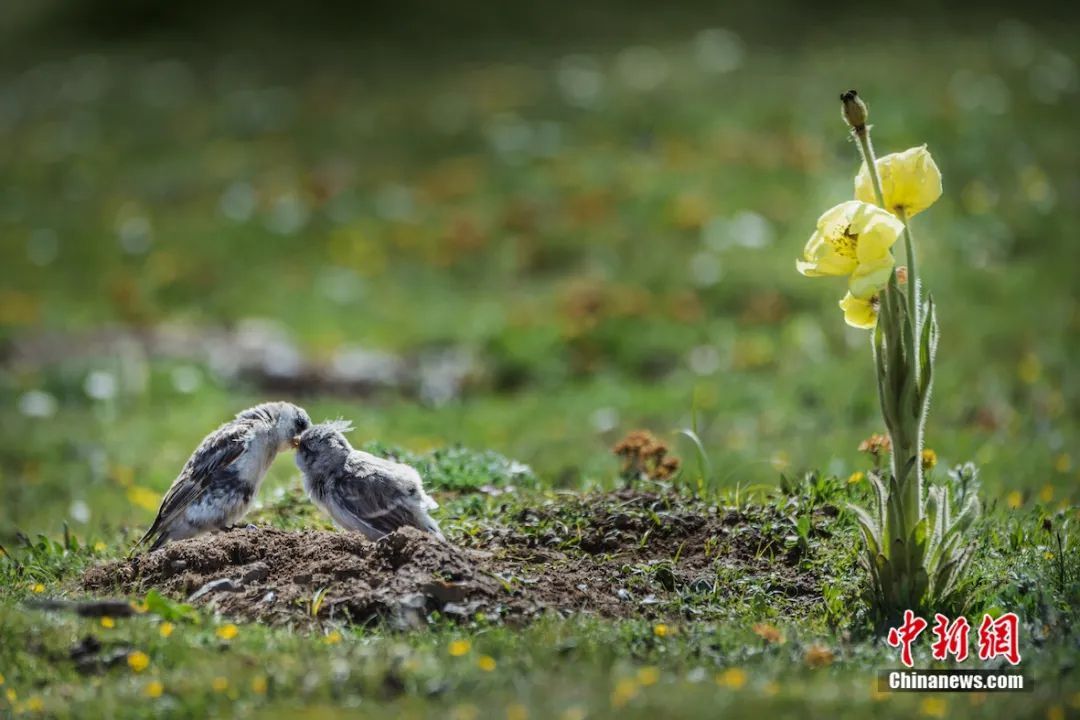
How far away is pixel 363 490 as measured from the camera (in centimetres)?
657

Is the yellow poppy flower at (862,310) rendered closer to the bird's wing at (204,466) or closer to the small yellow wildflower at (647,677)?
the small yellow wildflower at (647,677)

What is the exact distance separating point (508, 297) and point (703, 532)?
8.32m

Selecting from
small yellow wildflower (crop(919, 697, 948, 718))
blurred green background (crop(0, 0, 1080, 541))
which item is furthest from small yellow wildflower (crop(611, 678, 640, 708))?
blurred green background (crop(0, 0, 1080, 541))

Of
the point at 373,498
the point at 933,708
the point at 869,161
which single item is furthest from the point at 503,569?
the point at 869,161

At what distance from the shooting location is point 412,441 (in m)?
10.9

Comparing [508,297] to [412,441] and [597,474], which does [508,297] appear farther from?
[597,474]

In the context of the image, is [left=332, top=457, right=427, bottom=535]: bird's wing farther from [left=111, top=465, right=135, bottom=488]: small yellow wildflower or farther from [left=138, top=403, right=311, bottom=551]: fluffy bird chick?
[left=111, top=465, right=135, bottom=488]: small yellow wildflower

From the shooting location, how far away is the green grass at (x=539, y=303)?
5547mm

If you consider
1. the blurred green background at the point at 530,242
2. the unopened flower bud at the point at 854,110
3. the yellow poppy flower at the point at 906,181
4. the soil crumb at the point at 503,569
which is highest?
the blurred green background at the point at 530,242

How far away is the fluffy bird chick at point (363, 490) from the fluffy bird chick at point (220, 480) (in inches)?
11.5

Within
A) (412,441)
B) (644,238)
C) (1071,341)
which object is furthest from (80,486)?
(1071,341)

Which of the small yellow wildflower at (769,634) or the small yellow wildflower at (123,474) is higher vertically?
the small yellow wildflower at (123,474)

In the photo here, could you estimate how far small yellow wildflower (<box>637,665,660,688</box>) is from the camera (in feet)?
16.9

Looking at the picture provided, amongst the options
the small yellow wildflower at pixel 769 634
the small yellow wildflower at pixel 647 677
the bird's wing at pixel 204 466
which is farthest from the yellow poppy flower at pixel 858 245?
the bird's wing at pixel 204 466
